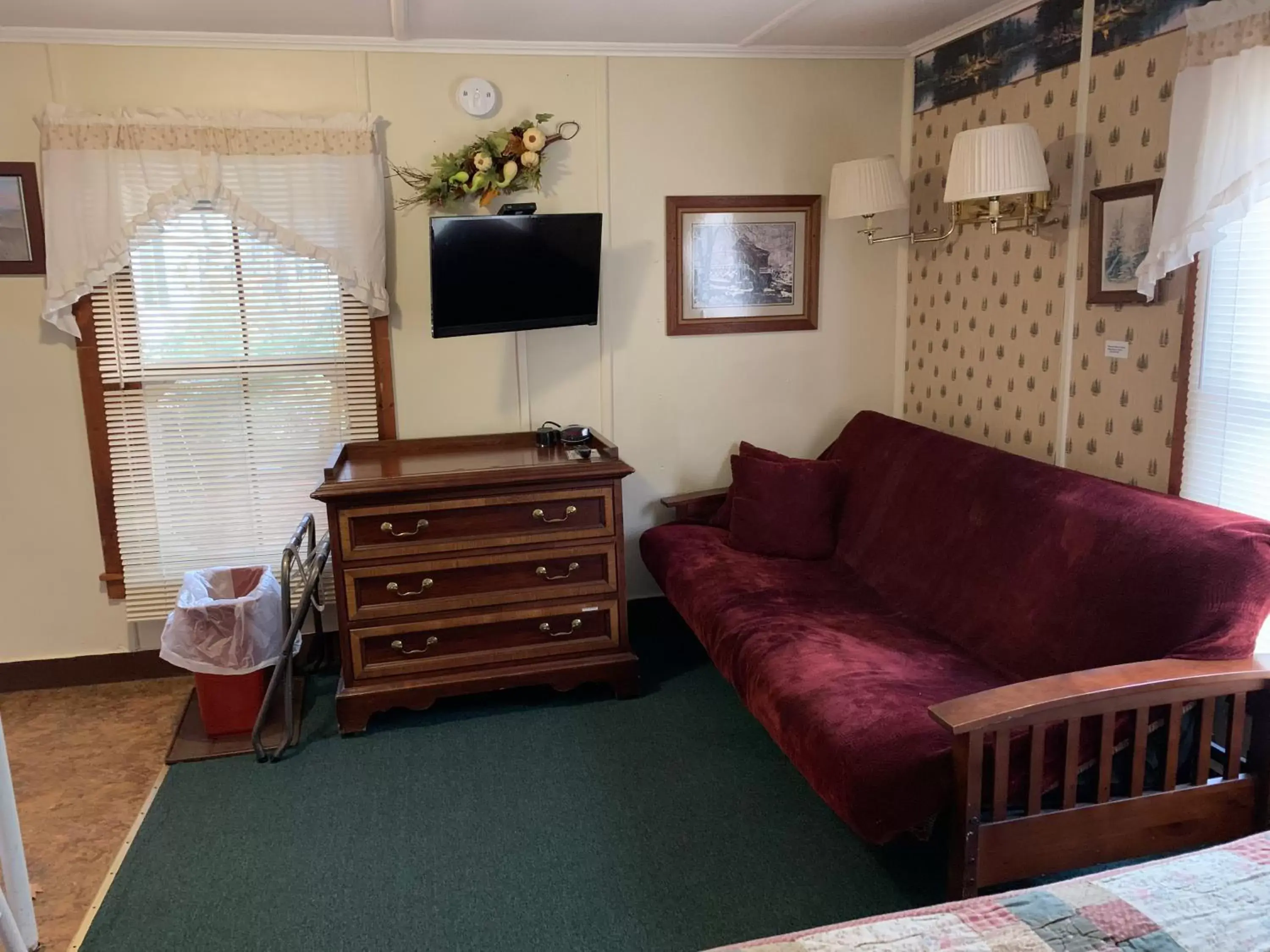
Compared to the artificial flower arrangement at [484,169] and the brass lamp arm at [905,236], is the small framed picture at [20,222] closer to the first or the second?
the artificial flower arrangement at [484,169]

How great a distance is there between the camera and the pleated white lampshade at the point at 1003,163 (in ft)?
9.19

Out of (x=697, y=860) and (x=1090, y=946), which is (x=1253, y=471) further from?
(x=697, y=860)

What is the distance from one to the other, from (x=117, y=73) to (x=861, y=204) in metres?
2.72

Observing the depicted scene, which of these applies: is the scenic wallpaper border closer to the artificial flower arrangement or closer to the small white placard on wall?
the small white placard on wall

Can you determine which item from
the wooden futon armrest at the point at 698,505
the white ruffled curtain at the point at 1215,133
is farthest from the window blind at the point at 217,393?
the white ruffled curtain at the point at 1215,133

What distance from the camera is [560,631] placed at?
3.35 m

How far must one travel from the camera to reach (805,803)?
107 inches

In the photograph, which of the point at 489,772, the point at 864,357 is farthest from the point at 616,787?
the point at 864,357

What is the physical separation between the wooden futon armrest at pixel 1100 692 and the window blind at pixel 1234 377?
544 millimetres

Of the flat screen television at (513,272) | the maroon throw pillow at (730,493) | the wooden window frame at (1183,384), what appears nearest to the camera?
the wooden window frame at (1183,384)

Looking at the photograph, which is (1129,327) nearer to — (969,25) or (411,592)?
(969,25)

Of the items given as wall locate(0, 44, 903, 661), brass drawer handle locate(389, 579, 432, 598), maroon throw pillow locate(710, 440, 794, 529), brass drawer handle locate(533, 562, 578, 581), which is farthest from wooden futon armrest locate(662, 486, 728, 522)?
brass drawer handle locate(389, 579, 432, 598)

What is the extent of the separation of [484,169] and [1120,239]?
2.16 meters

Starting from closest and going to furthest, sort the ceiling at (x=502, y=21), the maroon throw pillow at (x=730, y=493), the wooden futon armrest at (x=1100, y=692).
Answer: the wooden futon armrest at (x=1100, y=692) < the ceiling at (x=502, y=21) < the maroon throw pillow at (x=730, y=493)
